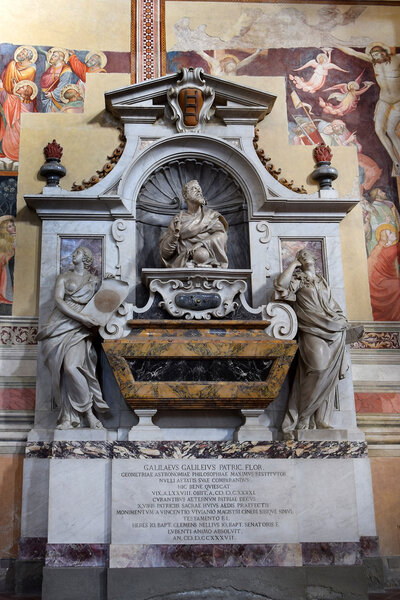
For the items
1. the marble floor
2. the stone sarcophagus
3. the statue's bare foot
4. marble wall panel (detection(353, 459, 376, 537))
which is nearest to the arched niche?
the stone sarcophagus

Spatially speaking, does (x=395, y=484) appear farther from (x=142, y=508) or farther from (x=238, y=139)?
(x=238, y=139)

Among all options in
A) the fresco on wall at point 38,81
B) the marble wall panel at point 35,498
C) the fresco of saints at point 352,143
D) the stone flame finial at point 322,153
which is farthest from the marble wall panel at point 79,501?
the fresco of saints at point 352,143

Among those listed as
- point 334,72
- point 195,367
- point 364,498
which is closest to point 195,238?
point 195,367

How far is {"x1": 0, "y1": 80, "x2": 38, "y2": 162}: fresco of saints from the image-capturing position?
7.57 metres

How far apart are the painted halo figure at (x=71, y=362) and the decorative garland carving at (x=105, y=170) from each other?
51.7 inches

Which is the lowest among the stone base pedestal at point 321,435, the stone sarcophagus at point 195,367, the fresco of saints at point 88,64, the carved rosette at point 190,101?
the stone base pedestal at point 321,435

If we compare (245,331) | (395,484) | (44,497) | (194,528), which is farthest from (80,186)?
(395,484)

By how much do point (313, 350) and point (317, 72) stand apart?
3.68 metres

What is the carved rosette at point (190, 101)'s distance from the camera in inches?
292

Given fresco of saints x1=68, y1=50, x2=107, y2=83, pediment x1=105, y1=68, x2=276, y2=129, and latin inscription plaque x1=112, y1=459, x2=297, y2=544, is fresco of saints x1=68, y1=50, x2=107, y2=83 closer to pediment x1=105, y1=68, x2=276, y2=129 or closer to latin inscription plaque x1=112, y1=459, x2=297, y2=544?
pediment x1=105, y1=68, x2=276, y2=129

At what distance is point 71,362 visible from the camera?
6316mm

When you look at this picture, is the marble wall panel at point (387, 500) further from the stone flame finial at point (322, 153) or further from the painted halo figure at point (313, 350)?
the stone flame finial at point (322, 153)

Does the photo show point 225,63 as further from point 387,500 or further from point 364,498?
point 387,500

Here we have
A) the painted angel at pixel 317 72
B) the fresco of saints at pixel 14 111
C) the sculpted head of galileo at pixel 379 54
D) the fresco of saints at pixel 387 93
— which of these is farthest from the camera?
the sculpted head of galileo at pixel 379 54
